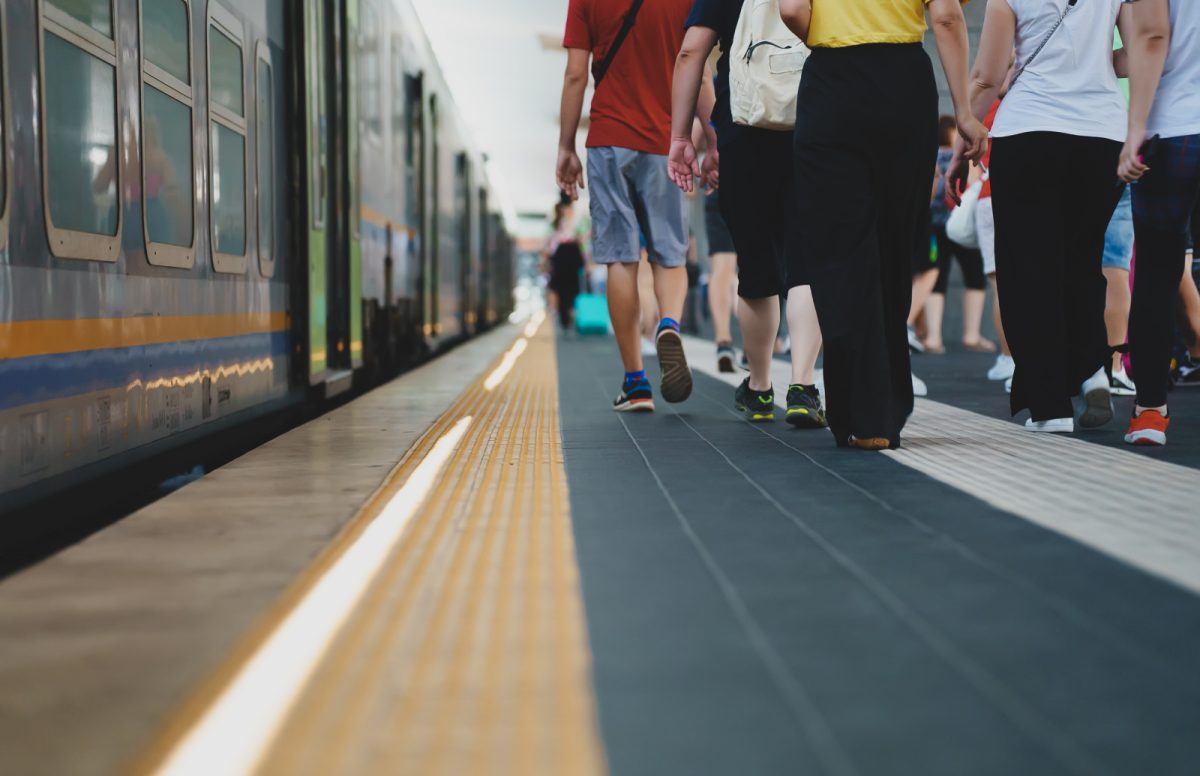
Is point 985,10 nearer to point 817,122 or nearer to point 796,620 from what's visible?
point 817,122

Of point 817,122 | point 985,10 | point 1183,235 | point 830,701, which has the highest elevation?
point 985,10

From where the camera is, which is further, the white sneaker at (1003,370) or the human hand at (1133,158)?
the white sneaker at (1003,370)

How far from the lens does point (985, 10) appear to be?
449cm

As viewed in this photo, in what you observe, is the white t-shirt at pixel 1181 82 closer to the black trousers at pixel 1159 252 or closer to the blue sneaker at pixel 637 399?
the black trousers at pixel 1159 252

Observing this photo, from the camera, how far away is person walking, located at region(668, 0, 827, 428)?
186 inches

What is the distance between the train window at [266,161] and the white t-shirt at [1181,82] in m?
3.55

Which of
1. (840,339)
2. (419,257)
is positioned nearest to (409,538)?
(840,339)

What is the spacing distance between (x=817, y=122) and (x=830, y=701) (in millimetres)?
2807

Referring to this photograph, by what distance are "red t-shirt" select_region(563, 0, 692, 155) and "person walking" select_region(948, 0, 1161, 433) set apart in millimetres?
1479

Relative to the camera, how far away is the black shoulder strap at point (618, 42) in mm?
5457

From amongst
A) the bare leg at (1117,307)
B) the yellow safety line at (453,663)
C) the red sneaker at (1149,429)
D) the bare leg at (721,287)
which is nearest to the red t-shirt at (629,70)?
the bare leg at (1117,307)

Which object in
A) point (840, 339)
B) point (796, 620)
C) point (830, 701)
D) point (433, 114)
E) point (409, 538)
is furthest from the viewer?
point (433, 114)

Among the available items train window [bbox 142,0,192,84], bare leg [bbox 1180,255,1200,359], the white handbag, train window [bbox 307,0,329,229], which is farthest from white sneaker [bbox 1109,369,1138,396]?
train window [bbox 142,0,192,84]

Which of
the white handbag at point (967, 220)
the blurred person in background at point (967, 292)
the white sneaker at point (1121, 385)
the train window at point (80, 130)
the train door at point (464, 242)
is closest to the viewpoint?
the train window at point (80, 130)
